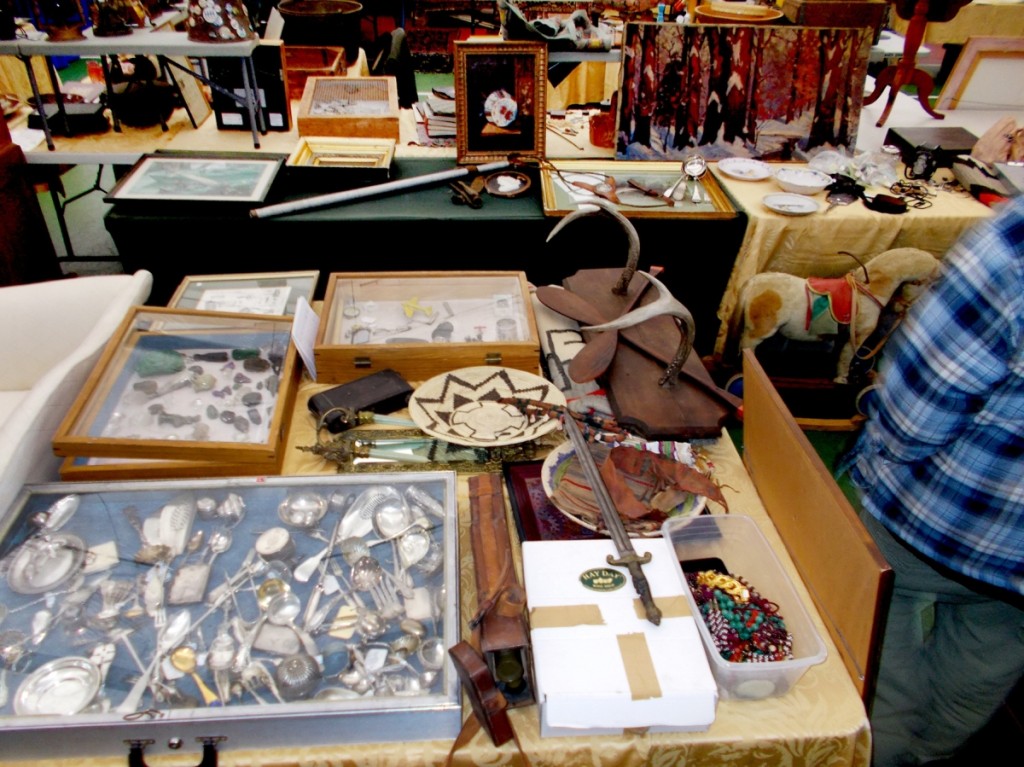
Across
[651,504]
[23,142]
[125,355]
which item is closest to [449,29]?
[23,142]

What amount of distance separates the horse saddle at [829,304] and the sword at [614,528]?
1.56m

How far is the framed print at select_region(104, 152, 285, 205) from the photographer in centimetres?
283

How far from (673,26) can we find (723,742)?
292 centimetres

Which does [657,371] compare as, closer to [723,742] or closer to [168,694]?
[723,742]

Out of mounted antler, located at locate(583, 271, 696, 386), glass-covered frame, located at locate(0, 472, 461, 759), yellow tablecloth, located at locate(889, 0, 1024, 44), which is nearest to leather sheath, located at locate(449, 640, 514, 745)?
glass-covered frame, located at locate(0, 472, 461, 759)

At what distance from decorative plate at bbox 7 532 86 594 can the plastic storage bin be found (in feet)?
3.77

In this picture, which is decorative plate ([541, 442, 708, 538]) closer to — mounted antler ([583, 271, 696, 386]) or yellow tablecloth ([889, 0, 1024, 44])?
mounted antler ([583, 271, 696, 386])

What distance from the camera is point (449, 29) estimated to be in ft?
22.9

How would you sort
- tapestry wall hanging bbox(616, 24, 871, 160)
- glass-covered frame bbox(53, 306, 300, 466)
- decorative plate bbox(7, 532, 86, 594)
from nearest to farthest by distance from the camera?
decorative plate bbox(7, 532, 86, 594), glass-covered frame bbox(53, 306, 300, 466), tapestry wall hanging bbox(616, 24, 871, 160)

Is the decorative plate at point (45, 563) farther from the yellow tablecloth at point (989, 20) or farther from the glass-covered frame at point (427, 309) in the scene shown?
the yellow tablecloth at point (989, 20)

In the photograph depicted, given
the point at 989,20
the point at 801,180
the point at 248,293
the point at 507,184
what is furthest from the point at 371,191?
the point at 989,20

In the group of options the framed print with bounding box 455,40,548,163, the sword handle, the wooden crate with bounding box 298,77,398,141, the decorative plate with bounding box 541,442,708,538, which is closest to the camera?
the sword handle

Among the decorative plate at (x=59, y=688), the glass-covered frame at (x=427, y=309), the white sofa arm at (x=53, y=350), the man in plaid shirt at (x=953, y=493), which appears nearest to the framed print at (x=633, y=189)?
the glass-covered frame at (x=427, y=309)

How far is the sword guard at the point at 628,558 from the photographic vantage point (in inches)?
52.2
